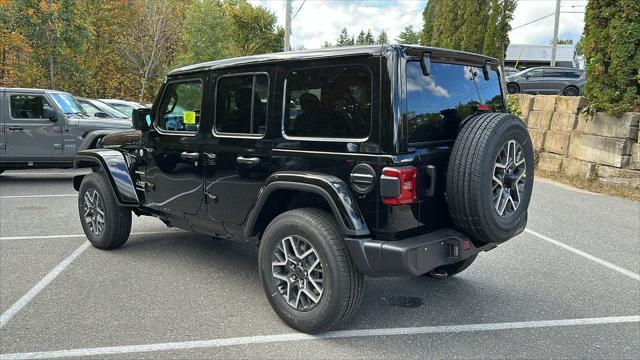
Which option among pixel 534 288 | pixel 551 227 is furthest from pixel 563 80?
pixel 534 288

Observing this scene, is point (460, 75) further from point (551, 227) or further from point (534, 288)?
point (551, 227)

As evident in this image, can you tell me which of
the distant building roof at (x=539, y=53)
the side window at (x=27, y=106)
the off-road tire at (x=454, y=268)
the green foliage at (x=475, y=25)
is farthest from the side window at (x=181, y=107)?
the distant building roof at (x=539, y=53)

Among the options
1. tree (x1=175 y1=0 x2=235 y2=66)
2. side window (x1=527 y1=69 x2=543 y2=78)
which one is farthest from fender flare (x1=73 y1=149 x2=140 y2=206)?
tree (x1=175 y1=0 x2=235 y2=66)

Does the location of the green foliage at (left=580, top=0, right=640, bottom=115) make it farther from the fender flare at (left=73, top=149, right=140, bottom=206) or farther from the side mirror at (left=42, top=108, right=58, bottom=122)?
the side mirror at (left=42, top=108, right=58, bottom=122)

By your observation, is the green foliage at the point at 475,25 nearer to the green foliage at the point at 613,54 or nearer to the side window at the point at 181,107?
the green foliage at the point at 613,54

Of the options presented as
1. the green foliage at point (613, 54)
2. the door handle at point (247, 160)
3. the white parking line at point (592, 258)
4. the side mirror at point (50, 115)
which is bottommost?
the white parking line at point (592, 258)

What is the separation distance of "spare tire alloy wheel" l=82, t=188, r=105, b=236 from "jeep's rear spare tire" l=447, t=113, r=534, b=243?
390cm

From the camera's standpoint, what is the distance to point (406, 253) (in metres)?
3.16

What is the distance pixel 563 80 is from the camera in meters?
21.2

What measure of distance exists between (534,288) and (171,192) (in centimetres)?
344

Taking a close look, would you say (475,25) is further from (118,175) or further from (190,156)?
(190,156)

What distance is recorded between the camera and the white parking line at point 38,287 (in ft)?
12.9

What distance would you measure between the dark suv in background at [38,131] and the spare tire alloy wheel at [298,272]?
25.0 ft

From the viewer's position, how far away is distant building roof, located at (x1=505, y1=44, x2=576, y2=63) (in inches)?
1718
